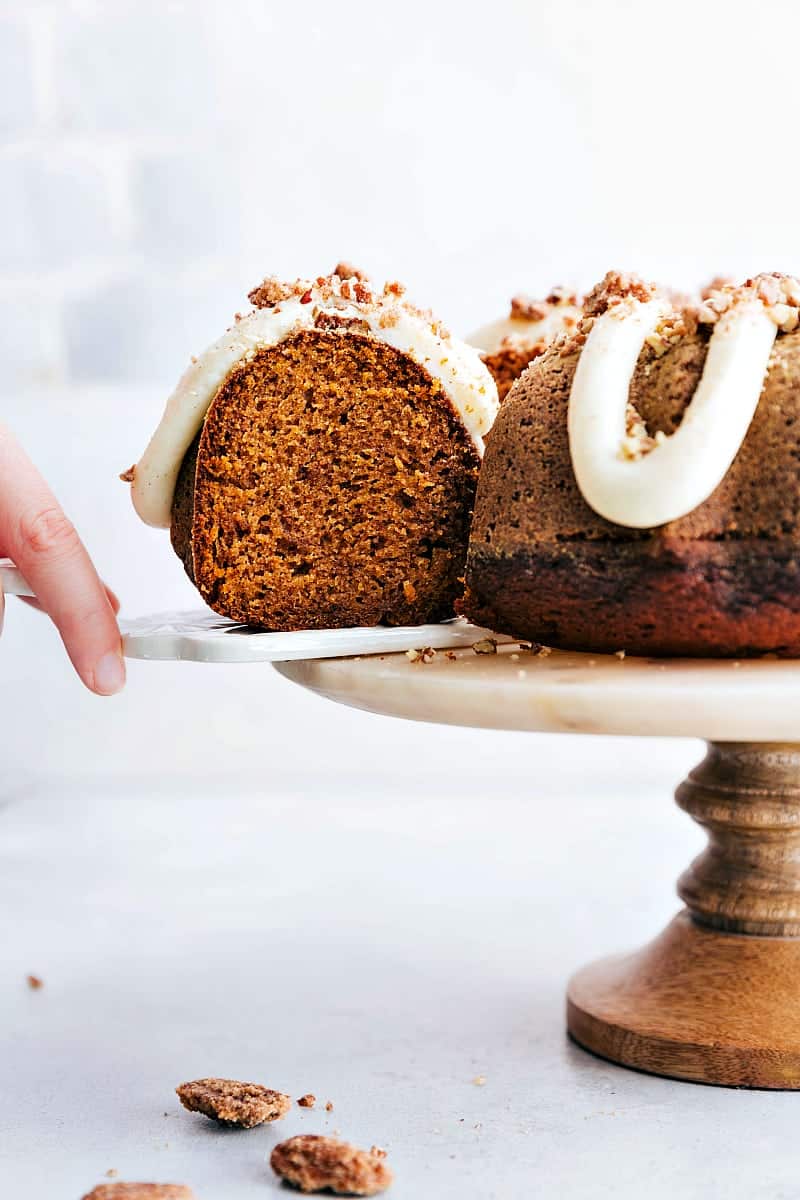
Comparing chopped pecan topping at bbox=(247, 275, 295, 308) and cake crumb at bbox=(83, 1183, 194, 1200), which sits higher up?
chopped pecan topping at bbox=(247, 275, 295, 308)

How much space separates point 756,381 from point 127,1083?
0.84m

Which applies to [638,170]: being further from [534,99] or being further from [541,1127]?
[541,1127]

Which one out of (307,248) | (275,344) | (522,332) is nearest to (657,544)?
(275,344)

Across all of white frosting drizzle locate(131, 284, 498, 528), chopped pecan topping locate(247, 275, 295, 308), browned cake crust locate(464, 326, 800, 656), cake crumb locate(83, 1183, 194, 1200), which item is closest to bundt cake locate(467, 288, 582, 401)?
white frosting drizzle locate(131, 284, 498, 528)

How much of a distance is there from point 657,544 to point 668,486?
7cm

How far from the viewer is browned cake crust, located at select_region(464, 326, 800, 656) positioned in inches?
46.9

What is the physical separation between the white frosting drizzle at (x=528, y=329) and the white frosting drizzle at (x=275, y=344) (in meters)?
0.34

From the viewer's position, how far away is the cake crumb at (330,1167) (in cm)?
111

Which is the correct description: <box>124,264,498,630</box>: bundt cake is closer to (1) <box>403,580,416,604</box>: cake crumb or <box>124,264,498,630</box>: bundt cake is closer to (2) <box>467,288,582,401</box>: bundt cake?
(1) <box>403,580,416,604</box>: cake crumb

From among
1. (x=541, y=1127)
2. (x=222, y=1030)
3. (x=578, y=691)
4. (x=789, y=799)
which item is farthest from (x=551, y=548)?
(x=222, y=1030)

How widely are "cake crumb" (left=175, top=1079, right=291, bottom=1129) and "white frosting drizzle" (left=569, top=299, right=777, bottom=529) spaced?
0.57 meters

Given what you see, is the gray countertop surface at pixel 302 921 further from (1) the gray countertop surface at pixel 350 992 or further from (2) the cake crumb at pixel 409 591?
(2) the cake crumb at pixel 409 591

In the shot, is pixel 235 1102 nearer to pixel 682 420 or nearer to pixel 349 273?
pixel 682 420

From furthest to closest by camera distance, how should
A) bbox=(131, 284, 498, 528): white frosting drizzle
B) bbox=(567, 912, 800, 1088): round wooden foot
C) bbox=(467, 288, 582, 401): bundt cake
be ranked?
1. bbox=(467, 288, 582, 401): bundt cake
2. bbox=(131, 284, 498, 528): white frosting drizzle
3. bbox=(567, 912, 800, 1088): round wooden foot
